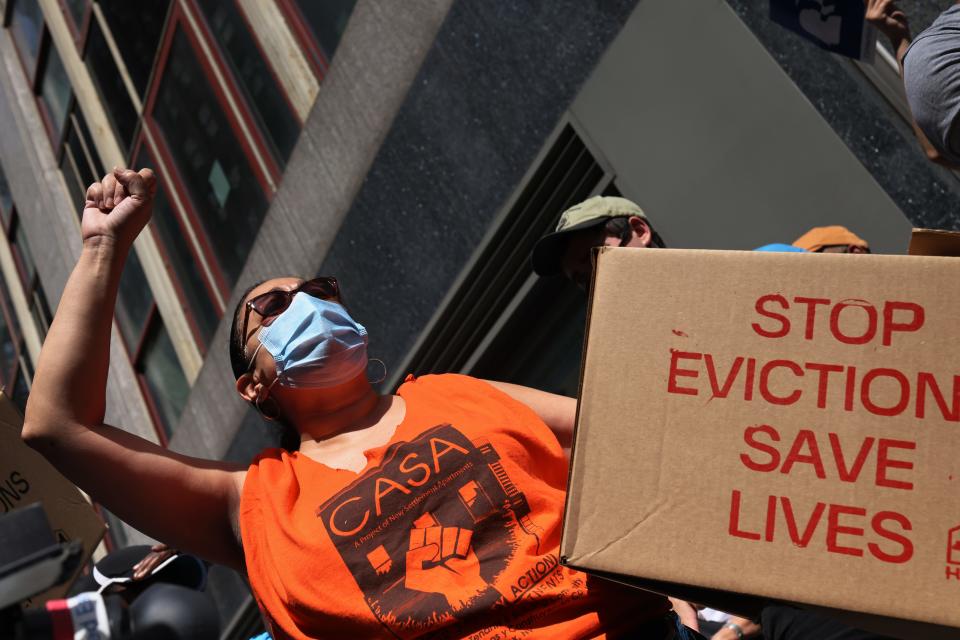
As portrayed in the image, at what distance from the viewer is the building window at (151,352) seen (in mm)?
8062

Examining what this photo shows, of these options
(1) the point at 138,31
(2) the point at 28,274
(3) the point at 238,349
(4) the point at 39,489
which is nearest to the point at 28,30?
(2) the point at 28,274

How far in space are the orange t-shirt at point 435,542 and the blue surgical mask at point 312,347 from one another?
33 centimetres

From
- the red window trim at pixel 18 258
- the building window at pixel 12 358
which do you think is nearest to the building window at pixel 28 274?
the red window trim at pixel 18 258

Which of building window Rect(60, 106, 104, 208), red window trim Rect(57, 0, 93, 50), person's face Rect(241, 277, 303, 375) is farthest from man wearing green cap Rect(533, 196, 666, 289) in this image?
red window trim Rect(57, 0, 93, 50)

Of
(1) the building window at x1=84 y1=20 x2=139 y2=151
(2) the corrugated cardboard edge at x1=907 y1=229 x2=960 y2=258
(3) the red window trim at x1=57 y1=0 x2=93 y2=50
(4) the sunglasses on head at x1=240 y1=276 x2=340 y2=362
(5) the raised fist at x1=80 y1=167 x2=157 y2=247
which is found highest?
(2) the corrugated cardboard edge at x1=907 y1=229 x2=960 y2=258

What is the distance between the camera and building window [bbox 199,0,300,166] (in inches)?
258

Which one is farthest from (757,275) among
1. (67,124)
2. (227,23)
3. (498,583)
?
(67,124)

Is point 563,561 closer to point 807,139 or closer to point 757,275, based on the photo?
point 757,275

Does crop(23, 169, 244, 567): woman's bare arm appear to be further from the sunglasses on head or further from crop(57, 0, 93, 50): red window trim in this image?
crop(57, 0, 93, 50): red window trim

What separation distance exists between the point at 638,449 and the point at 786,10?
2.09 metres

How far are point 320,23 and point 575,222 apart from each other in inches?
127

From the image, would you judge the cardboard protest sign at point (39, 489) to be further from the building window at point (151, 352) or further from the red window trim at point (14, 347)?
the red window trim at point (14, 347)

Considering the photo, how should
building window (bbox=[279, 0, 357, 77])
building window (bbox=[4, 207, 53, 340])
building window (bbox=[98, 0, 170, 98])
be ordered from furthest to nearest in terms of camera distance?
1. building window (bbox=[4, 207, 53, 340])
2. building window (bbox=[98, 0, 170, 98])
3. building window (bbox=[279, 0, 357, 77])

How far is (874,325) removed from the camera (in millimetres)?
1641
